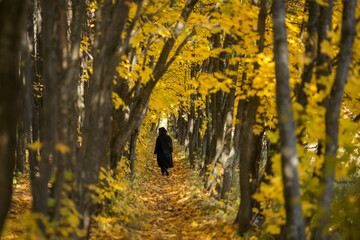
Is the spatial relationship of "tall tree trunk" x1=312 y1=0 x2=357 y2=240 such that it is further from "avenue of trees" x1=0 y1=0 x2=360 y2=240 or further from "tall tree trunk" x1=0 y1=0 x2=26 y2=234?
"tall tree trunk" x1=0 y1=0 x2=26 y2=234

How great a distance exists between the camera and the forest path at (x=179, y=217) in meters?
6.14

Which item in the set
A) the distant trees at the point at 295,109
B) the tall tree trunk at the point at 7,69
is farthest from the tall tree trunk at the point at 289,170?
the tall tree trunk at the point at 7,69

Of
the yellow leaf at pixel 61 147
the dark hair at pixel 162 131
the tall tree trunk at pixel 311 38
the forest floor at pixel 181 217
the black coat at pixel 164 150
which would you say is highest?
the tall tree trunk at pixel 311 38

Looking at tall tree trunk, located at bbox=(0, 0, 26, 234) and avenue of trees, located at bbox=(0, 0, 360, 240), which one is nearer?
tall tree trunk, located at bbox=(0, 0, 26, 234)

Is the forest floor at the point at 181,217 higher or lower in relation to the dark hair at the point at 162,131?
lower

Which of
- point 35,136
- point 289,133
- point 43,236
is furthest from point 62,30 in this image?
point 35,136

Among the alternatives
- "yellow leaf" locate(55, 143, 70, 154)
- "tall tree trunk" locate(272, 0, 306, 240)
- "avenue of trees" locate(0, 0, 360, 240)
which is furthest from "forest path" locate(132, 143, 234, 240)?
"yellow leaf" locate(55, 143, 70, 154)

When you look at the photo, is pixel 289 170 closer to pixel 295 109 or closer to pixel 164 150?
pixel 295 109

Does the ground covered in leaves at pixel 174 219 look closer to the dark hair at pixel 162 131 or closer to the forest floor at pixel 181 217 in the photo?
the forest floor at pixel 181 217

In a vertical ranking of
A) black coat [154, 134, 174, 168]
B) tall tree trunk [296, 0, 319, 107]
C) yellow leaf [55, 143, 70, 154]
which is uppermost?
tall tree trunk [296, 0, 319, 107]

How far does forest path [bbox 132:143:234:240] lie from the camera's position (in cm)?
614

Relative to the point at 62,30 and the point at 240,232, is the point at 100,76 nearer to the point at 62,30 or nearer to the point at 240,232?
the point at 62,30

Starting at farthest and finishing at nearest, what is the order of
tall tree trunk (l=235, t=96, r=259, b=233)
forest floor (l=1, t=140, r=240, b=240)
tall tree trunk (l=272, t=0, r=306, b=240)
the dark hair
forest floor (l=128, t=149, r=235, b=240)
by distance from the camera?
the dark hair → forest floor (l=128, t=149, r=235, b=240) → forest floor (l=1, t=140, r=240, b=240) → tall tree trunk (l=235, t=96, r=259, b=233) → tall tree trunk (l=272, t=0, r=306, b=240)

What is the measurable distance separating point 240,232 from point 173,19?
166 inches
